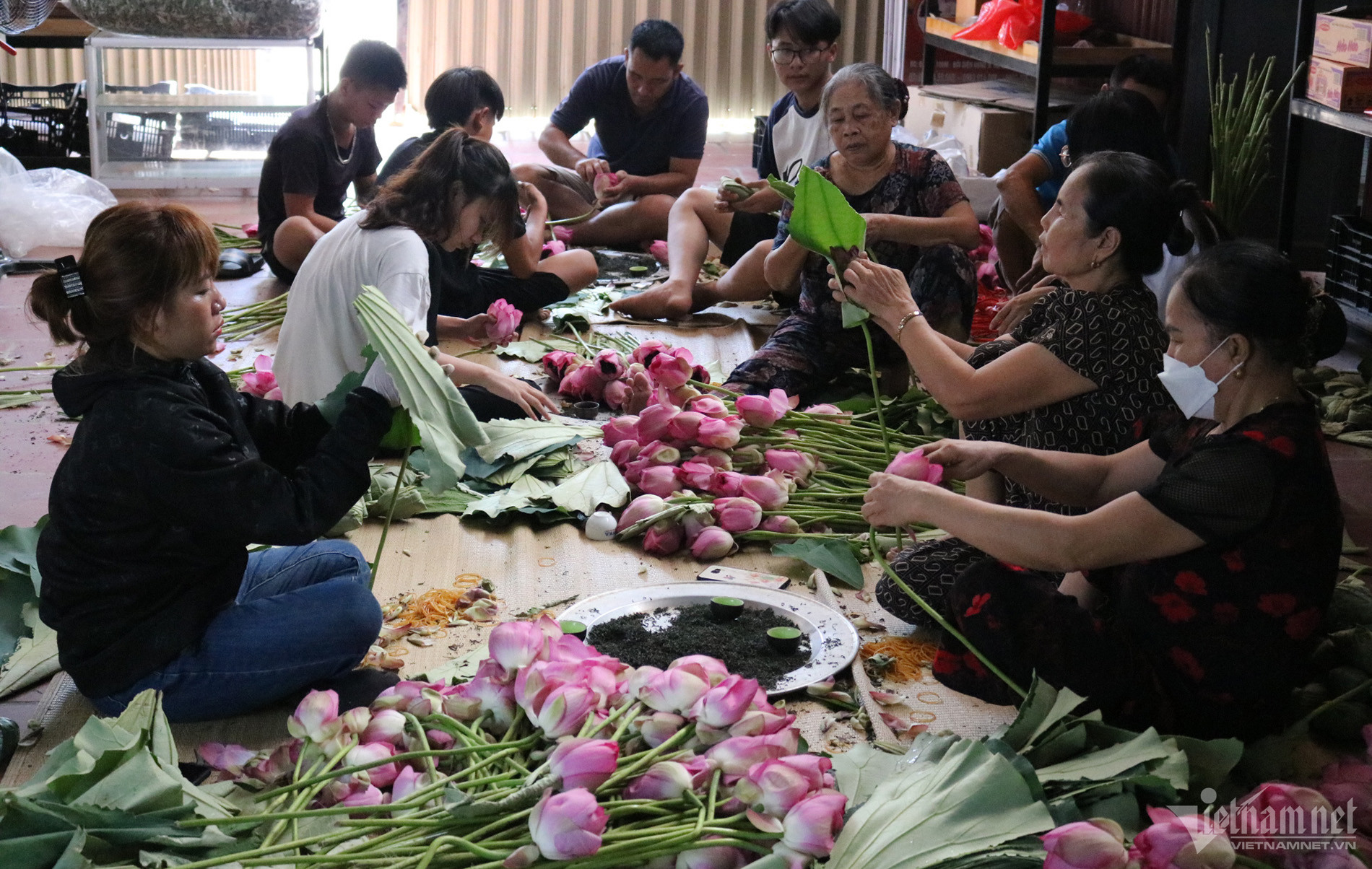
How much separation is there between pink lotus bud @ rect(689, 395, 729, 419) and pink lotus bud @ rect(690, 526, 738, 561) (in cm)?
35

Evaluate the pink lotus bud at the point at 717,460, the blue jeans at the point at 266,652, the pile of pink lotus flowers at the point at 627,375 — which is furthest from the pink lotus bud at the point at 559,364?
the blue jeans at the point at 266,652

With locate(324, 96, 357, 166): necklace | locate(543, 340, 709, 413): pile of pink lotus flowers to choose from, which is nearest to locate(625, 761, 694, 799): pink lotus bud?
locate(543, 340, 709, 413): pile of pink lotus flowers

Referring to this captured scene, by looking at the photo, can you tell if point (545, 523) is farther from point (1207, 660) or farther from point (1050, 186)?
point (1050, 186)

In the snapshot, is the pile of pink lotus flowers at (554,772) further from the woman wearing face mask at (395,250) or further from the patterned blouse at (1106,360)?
the woman wearing face mask at (395,250)

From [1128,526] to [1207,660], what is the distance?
214mm

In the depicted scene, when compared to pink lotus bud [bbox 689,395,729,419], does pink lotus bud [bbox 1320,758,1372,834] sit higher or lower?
lower

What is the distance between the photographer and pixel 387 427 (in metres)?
1.85

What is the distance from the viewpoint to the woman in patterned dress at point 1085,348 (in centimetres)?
212

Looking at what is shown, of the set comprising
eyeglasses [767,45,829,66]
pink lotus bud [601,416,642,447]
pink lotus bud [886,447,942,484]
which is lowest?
pink lotus bud [601,416,642,447]

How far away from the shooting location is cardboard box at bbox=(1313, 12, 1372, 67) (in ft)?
11.1

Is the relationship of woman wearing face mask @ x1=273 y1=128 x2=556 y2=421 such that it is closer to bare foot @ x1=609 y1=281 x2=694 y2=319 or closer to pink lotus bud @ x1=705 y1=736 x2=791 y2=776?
bare foot @ x1=609 y1=281 x2=694 y2=319

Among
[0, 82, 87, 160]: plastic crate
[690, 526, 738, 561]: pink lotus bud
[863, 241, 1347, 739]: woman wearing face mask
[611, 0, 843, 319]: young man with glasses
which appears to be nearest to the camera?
[863, 241, 1347, 739]: woman wearing face mask

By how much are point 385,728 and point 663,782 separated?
0.32m

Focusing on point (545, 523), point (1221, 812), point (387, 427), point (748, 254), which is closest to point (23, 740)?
point (387, 427)
